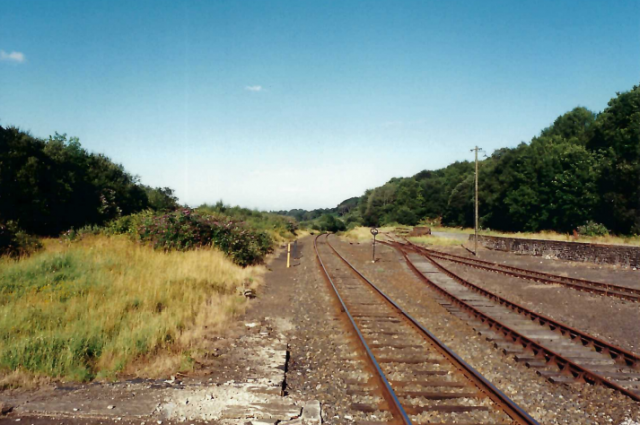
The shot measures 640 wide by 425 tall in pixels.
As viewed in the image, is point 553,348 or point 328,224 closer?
point 553,348

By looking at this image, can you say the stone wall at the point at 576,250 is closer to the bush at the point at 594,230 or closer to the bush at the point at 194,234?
the bush at the point at 594,230

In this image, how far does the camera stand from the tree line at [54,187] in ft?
55.8

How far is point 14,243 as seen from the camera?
1330 centimetres

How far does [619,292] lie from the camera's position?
13336mm

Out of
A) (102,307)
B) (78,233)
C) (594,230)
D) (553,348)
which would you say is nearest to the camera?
(553,348)

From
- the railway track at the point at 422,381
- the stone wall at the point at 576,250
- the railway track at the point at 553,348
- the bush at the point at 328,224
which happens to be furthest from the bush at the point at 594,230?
the bush at the point at 328,224

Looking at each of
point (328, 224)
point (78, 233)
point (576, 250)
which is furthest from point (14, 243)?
point (328, 224)

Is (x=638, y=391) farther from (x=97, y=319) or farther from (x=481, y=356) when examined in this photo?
(x=97, y=319)

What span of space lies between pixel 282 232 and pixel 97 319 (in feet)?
133

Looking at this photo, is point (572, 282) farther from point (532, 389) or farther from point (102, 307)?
point (102, 307)

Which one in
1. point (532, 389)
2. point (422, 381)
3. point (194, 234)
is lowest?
point (532, 389)

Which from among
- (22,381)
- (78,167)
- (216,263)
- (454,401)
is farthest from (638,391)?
(78,167)

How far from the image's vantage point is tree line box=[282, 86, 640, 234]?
36.2 metres

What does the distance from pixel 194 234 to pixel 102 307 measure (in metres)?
9.86
